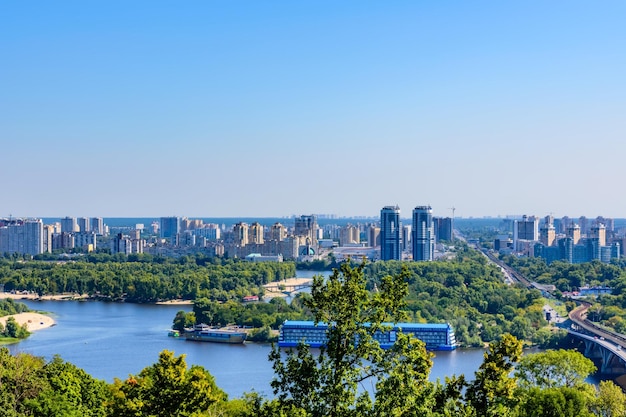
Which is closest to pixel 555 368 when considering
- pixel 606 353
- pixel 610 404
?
pixel 610 404

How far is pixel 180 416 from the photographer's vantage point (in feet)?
15.8

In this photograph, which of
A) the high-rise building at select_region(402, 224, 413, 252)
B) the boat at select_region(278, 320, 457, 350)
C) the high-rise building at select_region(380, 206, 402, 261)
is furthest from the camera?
the high-rise building at select_region(402, 224, 413, 252)

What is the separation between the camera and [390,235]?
37.5m

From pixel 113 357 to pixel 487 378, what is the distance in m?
11.7

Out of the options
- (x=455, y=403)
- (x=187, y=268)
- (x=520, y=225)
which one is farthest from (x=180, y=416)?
(x=520, y=225)

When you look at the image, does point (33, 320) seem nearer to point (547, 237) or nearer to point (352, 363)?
point (352, 363)

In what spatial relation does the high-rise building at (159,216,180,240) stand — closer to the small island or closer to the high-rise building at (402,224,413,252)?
the high-rise building at (402,224,413,252)

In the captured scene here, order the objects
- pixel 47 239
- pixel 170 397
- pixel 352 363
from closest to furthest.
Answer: pixel 352 363 < pixel 170 397 < pixel 47 239

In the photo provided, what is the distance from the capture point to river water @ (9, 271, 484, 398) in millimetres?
13281

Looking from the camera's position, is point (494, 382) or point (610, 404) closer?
point (494, 382)

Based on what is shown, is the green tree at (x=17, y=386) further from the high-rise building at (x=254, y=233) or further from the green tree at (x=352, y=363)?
the high-rise building at (x=254, y=233)

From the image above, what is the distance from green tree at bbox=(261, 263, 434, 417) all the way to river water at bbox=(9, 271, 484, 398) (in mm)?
7661

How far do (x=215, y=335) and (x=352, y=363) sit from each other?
15.5 meters

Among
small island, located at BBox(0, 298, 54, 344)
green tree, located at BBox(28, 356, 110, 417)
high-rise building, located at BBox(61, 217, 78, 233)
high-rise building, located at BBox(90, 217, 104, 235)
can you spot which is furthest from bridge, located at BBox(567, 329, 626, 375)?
high-rise building, located at BBox(90, 217, 104, 235)
